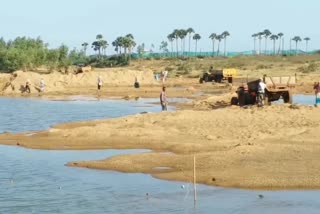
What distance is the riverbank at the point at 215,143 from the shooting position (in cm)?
1873

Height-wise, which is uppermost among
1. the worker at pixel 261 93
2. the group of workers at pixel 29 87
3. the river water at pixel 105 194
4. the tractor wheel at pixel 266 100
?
the worker at pixel 261 93

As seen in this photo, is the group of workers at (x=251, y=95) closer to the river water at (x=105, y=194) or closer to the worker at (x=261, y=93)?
the worker at (x=261, y=93)

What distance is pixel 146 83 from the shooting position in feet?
251

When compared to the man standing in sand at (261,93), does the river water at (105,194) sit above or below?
below

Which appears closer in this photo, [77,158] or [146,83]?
[77,158]

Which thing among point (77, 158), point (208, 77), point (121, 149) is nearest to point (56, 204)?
point (77, 158)

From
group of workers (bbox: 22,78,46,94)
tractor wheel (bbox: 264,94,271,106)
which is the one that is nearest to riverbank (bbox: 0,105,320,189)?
tractor wheel (bbox: 264,94,271,106)

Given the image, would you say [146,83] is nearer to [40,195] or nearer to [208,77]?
[208,77]

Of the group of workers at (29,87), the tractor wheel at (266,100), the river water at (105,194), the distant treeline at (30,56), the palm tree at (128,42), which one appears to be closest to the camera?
the river water at (105,194)

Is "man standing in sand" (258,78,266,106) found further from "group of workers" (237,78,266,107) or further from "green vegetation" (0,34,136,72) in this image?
"green vegetation" (0,34,136,72)

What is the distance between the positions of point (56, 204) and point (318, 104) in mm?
21425

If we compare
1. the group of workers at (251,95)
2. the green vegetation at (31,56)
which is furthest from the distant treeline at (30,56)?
the group of workers at (251,95)

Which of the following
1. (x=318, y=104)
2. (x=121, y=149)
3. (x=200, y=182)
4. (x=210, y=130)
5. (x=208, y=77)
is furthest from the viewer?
(x=208, y=77)

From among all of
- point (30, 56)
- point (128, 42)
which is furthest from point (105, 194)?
point (128, 42)
